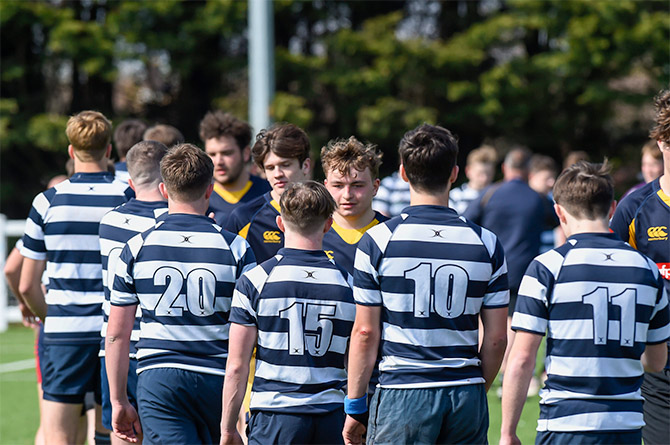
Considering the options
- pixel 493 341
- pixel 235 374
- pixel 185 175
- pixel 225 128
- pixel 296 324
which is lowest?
pixel 235 374

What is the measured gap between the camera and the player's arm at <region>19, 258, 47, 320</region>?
5.32 meters

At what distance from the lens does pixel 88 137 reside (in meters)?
5.24

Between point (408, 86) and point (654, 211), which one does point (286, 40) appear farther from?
point (654, 211)

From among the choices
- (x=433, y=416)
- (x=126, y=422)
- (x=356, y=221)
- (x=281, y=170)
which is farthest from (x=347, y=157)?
(x=126, y=422)

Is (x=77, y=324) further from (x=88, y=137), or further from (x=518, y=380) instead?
(x=518, y=380)

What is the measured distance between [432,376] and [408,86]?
51.3 ft

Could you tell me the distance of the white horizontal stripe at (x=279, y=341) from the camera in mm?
3719

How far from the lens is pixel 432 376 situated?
368 centimetres

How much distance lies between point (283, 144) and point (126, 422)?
182 centimetres

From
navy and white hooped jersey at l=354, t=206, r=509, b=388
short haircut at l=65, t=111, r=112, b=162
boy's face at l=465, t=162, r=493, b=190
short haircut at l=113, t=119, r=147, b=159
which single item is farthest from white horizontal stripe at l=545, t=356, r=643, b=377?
boy's face at l=465, t=162, r=493, b=190

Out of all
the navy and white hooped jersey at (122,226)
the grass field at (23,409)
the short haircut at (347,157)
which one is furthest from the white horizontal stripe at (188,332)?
the grass field at (23,409)

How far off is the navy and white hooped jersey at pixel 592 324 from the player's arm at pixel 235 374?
116 cm

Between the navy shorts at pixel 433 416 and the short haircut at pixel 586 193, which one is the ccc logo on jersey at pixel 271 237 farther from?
the short haircut at pixel 586 193

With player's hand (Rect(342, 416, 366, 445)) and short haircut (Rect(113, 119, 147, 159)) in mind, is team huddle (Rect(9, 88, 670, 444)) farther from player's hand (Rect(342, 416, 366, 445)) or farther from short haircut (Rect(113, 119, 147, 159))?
short haircut (Rect(113, 119, 147, 159))
